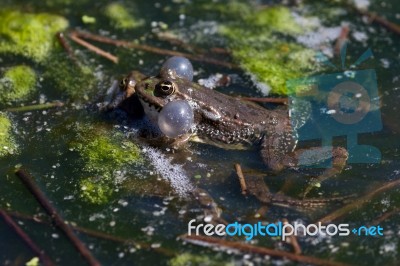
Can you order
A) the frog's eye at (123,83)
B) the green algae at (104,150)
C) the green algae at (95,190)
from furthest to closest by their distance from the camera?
the frog's eye at (123,83) < the green algae at (104,150) < the green algae at (95,190)

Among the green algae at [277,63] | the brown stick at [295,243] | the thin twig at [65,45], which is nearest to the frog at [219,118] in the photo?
the green algae at [277,63]

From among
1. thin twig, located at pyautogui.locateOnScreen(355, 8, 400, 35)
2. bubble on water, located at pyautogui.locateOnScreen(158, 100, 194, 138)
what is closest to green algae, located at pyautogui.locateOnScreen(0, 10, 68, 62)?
bubble on water, located at pyautogui.locateOnScreen(158, 100, 194, 138)

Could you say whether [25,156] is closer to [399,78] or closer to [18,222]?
[18,222]

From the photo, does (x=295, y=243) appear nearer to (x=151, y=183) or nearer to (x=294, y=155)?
(x=294, y=155)

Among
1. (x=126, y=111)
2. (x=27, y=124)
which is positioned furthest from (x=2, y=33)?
(x=126, y=111)

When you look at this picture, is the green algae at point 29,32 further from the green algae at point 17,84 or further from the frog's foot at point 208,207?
the frog's foot at point 208,207

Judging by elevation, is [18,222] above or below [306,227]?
below

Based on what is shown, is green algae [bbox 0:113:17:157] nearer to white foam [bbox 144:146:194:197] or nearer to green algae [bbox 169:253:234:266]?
white foam [bbox 144:146:194:197]
